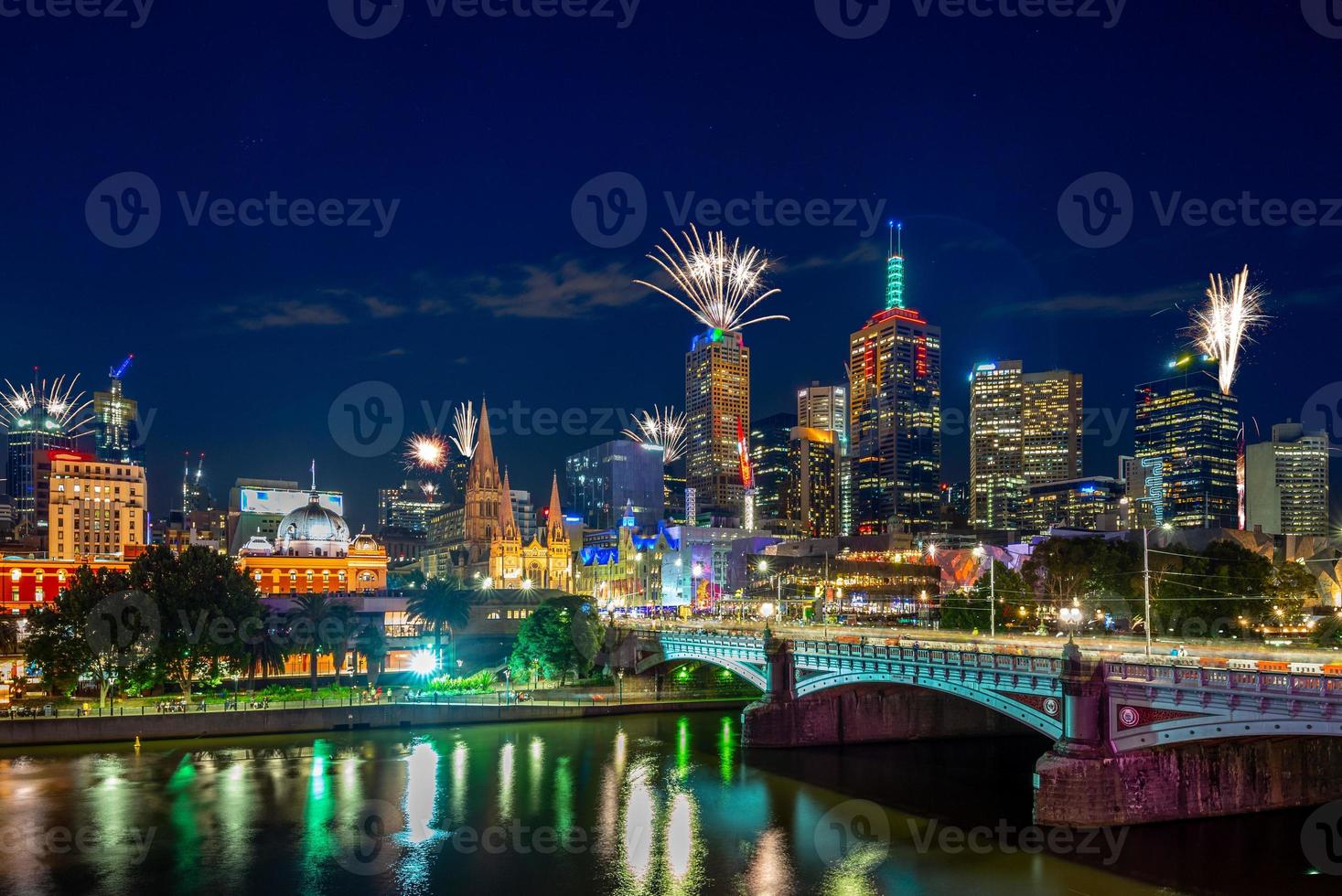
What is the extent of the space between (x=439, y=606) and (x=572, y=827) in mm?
71583

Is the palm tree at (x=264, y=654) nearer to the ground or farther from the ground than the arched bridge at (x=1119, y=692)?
nearer to the ground

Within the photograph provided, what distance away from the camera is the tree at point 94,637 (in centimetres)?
8925

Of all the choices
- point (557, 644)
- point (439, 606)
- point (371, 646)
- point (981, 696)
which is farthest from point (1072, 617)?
point (371, 646)

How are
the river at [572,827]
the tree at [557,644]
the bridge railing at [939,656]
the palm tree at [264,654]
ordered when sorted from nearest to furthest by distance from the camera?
the river at [572,827] < the bridge railing at [939,656] < the palm tree at [264,654] < the tree at [557,644]

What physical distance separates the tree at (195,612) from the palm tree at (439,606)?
24922 millimetres

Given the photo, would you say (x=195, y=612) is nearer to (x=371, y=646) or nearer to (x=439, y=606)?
(x=371, y=646)

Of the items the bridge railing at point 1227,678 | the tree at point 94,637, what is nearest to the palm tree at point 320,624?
the tree at point 94,637

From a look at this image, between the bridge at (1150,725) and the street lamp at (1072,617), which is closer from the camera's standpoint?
the bridge at (1150,725)

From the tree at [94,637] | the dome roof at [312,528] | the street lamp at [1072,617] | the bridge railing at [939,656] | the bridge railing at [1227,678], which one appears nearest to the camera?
the bridge railing at [1227,678]

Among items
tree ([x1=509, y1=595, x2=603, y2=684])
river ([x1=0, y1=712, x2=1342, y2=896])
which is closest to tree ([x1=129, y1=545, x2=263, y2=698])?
river ([x1=0, y1=712, x2=1342, y2=896])

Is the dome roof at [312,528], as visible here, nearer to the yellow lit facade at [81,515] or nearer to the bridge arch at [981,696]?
the yellow lit facade at [81,515]

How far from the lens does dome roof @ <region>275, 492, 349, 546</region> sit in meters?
193

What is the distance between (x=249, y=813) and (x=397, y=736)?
26.3m

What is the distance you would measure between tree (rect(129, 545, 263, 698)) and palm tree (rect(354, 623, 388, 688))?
545 inches
